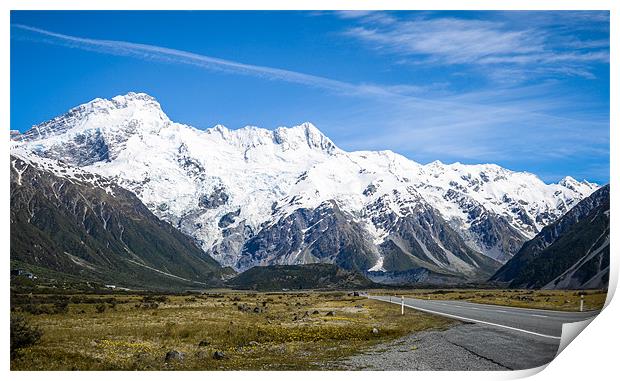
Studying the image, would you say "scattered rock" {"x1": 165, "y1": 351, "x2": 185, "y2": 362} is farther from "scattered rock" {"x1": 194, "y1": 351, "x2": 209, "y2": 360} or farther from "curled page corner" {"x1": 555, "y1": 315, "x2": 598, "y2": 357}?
"curled page corner" {"x1": 555, "y1": 315, "x2": 598, "y2": 357}

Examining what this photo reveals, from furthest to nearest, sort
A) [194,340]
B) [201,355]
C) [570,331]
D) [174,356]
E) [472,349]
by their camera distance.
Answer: [194,340], [570,331], [201,355], [472,349], [174,356]

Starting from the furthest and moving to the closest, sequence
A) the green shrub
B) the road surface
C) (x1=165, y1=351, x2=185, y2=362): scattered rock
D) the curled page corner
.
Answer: the curled page corner < the green shrub < (x1=165, y1=351, x2=185, y2=362): scattered rock < the road surface

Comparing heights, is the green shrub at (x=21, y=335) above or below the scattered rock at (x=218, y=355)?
above

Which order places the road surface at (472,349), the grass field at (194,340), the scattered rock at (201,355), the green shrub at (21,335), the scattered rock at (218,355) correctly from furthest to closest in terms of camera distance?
the green shrub at (21,335)
the scattered rock at (218,355)
the scattered rock at (201,355)
the grass field at (194,340)
the road surface at (472,349)

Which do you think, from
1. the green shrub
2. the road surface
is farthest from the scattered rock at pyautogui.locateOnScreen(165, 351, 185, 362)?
the road surface

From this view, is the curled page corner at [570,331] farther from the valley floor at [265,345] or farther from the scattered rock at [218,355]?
the scattered rock at [218,355]

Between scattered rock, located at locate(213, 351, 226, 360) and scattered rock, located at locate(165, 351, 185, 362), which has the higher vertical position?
scattered rock, located at locate(165, 351, 185, 362)

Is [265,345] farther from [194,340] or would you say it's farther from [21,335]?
[21,335]

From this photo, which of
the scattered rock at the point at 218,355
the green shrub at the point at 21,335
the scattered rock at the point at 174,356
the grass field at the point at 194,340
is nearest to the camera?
the grass field at the point at 194,340

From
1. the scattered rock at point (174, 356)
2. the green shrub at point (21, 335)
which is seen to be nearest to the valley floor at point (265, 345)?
the scattered rock at point (174, 356)

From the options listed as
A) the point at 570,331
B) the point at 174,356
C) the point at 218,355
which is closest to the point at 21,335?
the point at 174,356

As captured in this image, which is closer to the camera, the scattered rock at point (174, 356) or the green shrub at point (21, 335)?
the scattered rock at point (174, 356)
